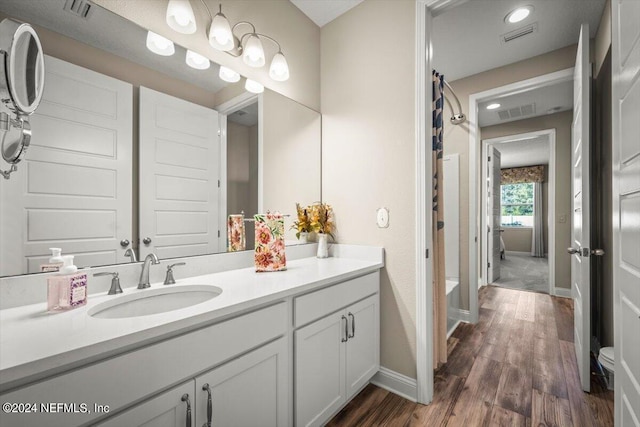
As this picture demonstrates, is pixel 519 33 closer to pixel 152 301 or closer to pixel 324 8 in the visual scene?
pixel 324 8

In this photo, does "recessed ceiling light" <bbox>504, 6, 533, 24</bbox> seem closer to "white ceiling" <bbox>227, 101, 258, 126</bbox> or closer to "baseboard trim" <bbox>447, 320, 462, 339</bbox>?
"white ceiling" <bbox>227, 101, 258, 126</bbox>

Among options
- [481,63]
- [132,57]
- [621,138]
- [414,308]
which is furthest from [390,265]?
[481,63]

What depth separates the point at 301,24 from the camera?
205 cm

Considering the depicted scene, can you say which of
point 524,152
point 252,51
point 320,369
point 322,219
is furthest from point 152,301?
point 524,152

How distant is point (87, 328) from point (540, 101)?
15.6 ft

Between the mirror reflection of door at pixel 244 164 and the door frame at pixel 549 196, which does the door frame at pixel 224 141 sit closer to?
the mirror reflection of door at pixel 244 164

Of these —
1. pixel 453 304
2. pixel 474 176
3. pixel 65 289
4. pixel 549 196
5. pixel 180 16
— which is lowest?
pixel 453 304

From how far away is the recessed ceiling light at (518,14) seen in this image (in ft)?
7.02

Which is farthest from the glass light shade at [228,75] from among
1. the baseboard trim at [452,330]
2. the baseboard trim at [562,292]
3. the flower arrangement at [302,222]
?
the baseboard trim at [562,292]

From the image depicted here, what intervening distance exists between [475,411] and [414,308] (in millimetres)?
634

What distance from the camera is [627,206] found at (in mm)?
930

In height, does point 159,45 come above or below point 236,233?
above

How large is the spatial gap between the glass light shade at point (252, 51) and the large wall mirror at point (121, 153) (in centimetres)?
16

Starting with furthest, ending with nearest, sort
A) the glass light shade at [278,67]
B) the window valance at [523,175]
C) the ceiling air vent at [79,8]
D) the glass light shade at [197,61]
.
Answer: the window valance at [523,175] < the glass light shade at [278,67] < the glass light shade at [197,61] < the ceiling air vent at [79,8]
